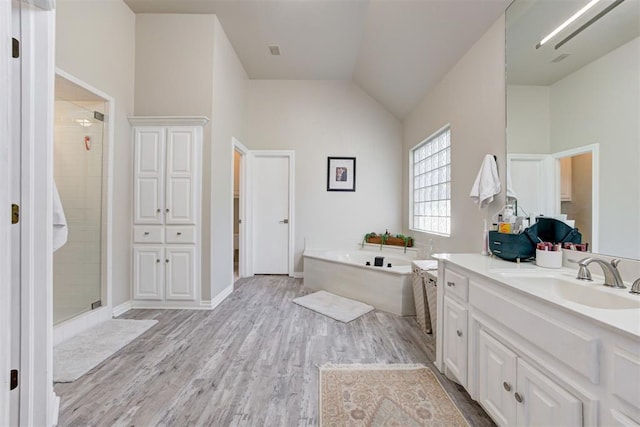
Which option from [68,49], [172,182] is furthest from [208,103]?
[68,49]

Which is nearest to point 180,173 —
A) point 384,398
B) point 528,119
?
point 384,398

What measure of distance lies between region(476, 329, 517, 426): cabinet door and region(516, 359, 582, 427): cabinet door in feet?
0.15

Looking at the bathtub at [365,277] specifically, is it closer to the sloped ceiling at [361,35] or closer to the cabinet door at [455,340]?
the cabinet door at [455,340]

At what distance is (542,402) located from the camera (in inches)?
39.5

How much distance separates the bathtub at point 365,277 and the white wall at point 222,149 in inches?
45.5

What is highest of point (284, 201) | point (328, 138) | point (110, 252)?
point (328, 138)

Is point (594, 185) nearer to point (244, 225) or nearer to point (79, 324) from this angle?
point (79, 324)

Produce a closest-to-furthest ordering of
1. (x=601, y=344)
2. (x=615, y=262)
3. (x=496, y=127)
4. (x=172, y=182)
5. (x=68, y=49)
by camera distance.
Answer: (x=601, y=344)
(x=615, y=262)
(x=496, y=127)
(x=68, y=49)
(x=172, y=182)

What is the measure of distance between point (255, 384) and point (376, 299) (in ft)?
5.51

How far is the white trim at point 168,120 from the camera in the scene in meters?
2.92

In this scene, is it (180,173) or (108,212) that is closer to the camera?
(108,212)

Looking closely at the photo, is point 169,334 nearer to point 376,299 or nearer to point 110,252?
point 110,252

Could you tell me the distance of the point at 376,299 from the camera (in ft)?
10.0

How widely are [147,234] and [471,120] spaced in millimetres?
3409
